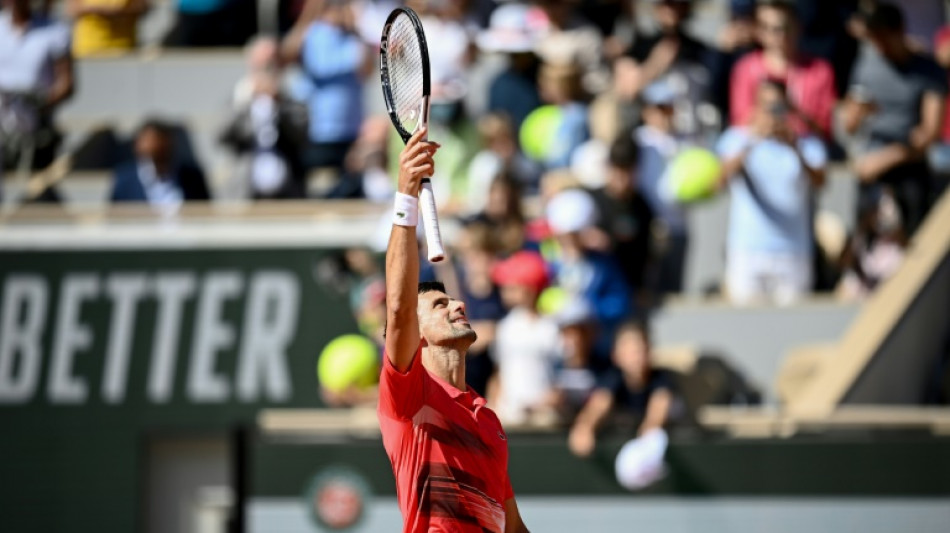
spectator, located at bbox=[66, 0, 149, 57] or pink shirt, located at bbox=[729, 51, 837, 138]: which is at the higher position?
spectator, located at bbox=[66, 0, 149, 57]

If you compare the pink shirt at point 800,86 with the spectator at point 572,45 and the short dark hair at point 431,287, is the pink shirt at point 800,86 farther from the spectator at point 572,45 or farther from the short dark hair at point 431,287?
the short dark hair at point 431,287

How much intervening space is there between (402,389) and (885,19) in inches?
233

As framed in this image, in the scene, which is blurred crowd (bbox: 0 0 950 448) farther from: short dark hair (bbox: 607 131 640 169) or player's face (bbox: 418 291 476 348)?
player's face (bbox: 418 291 476 348)

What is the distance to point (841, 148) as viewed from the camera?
9.97 metres

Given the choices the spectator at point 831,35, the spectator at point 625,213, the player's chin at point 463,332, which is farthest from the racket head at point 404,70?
the spectator at point 831,35

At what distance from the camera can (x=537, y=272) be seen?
889 centimetres

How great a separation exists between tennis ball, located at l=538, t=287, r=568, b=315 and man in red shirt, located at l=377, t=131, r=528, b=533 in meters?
3.85

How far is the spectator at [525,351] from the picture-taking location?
873 cm

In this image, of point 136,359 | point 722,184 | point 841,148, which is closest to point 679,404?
point 722,184

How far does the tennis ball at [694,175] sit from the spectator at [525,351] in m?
1.08

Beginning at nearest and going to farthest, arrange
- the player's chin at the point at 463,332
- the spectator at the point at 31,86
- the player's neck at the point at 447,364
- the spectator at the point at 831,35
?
the player's chin at the point at 463,332 < the player's neck at the point at 447,364 < the spectator at the point at 831,35 < the spectator at the point at 31,86

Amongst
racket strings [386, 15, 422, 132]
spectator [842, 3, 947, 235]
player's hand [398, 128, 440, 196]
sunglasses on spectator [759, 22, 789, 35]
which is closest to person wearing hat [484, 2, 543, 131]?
sunglasses on spectator [759, 22, 789, 35]

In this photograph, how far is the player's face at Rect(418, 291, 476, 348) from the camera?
4.92 m

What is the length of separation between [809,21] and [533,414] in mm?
3287
